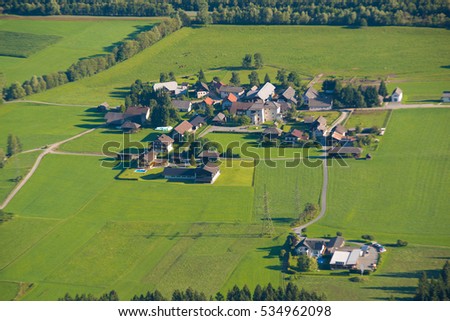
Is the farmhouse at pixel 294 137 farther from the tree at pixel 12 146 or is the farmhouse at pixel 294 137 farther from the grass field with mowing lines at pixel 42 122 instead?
the tree at pixel 12 146

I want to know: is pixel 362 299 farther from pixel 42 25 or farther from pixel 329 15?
pixel 42 25

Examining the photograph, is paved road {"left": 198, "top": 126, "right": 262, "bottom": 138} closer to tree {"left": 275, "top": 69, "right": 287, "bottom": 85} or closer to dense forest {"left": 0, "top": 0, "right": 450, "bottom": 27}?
tree {"left": 275, "top": 69, "right": 287, "bottom": 85}

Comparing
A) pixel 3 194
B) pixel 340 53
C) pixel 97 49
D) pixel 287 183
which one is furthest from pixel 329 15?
pixel 3 194

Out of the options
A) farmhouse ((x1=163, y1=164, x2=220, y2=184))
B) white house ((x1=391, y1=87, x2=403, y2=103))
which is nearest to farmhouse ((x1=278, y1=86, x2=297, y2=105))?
white house ((x1=391, y1=87, x2=403, y2=103))

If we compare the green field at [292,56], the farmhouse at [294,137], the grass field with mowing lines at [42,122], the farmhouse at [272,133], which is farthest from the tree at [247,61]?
the farmhouse at [294,137]

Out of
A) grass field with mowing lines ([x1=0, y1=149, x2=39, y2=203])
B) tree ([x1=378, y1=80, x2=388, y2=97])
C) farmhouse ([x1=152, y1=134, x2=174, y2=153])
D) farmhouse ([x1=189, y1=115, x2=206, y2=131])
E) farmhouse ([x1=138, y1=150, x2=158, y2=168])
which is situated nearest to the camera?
grass field with mowing lines ([x1=0, y1=149, x2=39, y2=203])

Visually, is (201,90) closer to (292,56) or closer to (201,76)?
(201,76)
